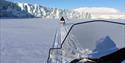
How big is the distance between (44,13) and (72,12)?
21.7 metres

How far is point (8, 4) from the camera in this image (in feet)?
283

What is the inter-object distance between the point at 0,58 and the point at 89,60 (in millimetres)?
4421

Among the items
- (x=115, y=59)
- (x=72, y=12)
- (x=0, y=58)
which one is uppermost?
(x=72, y=12)

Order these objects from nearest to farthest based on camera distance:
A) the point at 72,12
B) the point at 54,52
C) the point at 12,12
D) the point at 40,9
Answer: the point at 54,52 < the point at 72,12 < the point at 12,12 < the point at 40,9

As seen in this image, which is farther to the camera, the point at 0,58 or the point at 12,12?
the point at 12,12

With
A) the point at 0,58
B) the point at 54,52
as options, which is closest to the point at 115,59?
the point at 54,52

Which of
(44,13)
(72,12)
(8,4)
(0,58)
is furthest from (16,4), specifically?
(0,58)

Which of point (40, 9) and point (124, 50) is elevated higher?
point (40, 9)

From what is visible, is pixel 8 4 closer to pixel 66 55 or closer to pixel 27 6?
pixel 27 6

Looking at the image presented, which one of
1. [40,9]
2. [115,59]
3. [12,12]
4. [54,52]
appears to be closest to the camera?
[115,59]

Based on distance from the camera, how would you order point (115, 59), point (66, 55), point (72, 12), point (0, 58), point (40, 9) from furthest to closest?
point (40, 9), point (72, 12), point (0, 58), point (66, 55), point (115, 59)

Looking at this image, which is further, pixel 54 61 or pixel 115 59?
pixel 54 61

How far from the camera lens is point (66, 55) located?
2.20 meters

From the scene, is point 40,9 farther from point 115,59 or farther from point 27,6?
point 115,59
